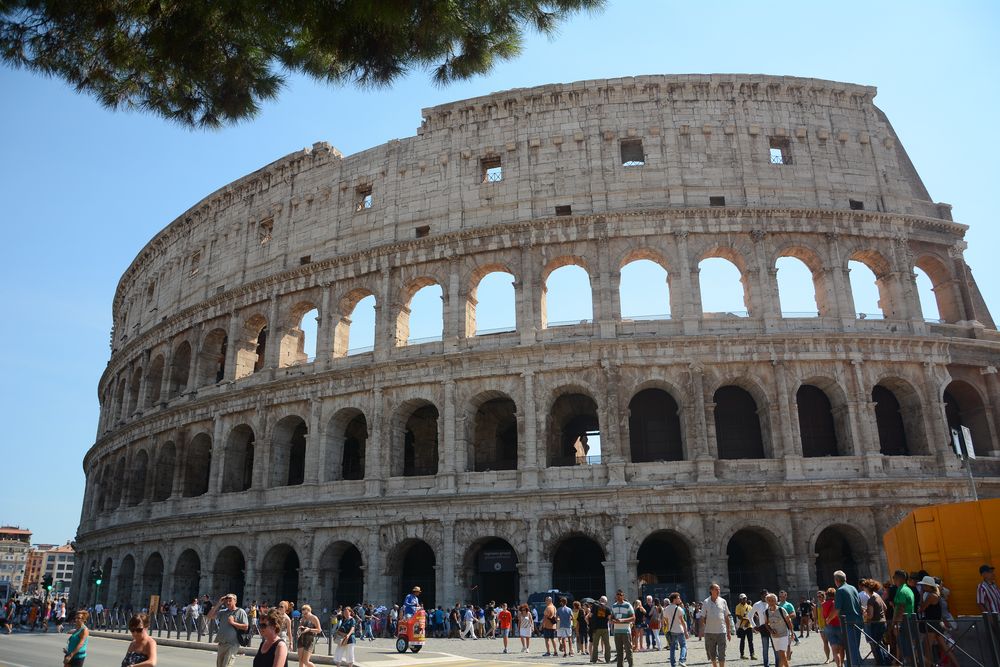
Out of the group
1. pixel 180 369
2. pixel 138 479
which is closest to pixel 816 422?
pixel 180 369

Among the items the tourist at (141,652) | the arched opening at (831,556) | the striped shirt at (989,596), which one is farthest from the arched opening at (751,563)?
the tourist at (141,652)

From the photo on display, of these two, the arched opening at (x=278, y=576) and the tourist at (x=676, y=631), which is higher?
the arched opening at (x=278, y=576)

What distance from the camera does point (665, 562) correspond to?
24391 mm

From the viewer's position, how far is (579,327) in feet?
81.6

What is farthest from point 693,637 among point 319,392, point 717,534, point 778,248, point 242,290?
point 242,290

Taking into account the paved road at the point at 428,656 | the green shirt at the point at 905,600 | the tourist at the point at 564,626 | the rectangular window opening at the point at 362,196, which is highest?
the rectangular window opening at the point at 362,196

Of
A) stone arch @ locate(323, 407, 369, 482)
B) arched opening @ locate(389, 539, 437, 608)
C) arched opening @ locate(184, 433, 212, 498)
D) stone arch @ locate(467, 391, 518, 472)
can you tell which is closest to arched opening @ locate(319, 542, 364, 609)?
arched opening @ locate(389, 539, 437, 608)

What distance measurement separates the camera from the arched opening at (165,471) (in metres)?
32.4

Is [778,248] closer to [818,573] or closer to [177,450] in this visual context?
[818,573]

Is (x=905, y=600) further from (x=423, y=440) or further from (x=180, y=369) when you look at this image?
(x=180, y=369)

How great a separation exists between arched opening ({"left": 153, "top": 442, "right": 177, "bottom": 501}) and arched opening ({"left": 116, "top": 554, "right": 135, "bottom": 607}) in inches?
121

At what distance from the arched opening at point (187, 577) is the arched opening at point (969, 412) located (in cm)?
2864

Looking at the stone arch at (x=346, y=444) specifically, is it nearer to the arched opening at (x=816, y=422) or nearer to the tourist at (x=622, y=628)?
the tourist at (x=622, y=628)

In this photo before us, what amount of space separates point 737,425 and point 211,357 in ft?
74.4
